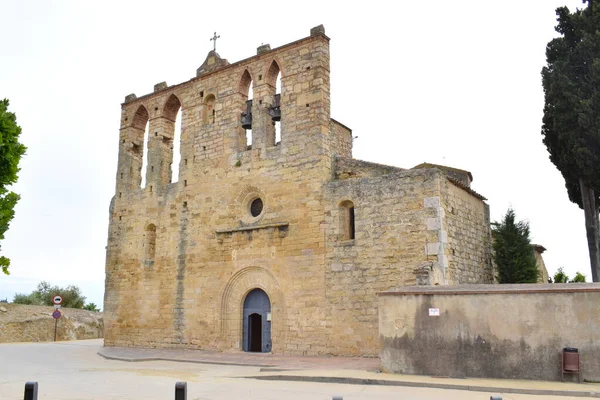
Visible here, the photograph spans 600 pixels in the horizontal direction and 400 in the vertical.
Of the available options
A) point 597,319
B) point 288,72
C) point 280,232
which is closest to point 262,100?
point 288,72

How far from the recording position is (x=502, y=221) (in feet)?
56.3

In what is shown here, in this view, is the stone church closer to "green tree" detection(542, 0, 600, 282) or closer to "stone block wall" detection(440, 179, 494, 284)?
"stone block wall" detection(440, 179, 494, 284)

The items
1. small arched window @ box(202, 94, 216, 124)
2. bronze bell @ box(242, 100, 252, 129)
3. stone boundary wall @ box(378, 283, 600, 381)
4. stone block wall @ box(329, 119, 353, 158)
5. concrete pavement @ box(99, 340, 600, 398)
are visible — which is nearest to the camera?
concrete pavement @ box(99, 340, 600, 398)

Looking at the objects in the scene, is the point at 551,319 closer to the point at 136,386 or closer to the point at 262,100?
the point at 136,386

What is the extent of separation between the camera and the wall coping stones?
936 centimetres

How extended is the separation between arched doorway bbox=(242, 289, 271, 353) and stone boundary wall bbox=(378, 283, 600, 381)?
18.7 feet

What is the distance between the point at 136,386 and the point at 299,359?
5.08 meters

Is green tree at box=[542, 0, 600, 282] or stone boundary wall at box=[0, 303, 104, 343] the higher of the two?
green tree at box=[542, 0, 600, 282]

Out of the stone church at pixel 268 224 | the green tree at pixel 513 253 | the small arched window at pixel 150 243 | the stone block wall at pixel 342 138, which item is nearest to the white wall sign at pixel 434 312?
the stone church at pixel 268 224

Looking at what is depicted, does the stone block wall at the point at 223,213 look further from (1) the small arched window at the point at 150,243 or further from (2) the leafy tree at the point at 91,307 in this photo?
(2) the leafy tree at the point at 91,307

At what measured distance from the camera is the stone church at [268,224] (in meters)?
13.7

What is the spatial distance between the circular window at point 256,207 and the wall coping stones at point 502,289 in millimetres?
6591

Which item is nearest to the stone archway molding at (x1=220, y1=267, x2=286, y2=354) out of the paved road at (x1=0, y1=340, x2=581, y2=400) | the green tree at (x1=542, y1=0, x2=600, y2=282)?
the paved road at (x1=0, y1=340, x2=581, y2=400)

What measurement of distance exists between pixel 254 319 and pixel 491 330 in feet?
26.0
